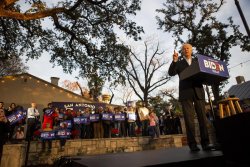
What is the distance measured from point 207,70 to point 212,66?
0.16 metres

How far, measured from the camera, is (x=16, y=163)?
7.31 m

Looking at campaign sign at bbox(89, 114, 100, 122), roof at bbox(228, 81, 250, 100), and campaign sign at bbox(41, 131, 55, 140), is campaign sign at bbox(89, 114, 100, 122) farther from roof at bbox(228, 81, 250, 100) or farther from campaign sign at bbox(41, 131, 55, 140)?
roof at bbox(228, 81, 250, 100)

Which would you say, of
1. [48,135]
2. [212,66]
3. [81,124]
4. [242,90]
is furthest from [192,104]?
[242,90]

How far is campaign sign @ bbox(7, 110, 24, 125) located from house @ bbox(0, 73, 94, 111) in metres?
9.19

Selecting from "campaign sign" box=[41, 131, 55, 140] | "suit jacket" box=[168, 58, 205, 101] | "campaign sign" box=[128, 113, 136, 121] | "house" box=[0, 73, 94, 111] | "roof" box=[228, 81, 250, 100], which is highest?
"roof" box=[228, 81, 250, 100]

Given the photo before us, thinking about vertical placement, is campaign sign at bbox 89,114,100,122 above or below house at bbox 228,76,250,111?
below

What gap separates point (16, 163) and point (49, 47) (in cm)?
676

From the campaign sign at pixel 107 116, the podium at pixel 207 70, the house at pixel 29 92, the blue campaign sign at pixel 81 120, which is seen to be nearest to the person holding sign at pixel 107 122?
the campaign sign at pixel 107 116

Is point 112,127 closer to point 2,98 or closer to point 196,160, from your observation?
point 196,160

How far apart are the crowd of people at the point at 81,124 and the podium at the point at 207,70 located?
6566 millimetres

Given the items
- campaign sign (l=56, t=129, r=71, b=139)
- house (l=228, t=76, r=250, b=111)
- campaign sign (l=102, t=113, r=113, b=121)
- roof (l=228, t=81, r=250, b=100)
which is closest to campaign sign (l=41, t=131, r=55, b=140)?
campaign sign (l=56, t=129, r=71, b=139)

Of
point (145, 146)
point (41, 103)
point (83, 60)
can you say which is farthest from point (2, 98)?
point (145, 146)

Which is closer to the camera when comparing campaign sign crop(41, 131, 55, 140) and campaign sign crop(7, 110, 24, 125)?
campaign sign crop(41, 131, 55, 140)

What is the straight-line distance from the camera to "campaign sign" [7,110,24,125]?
27.1ft
